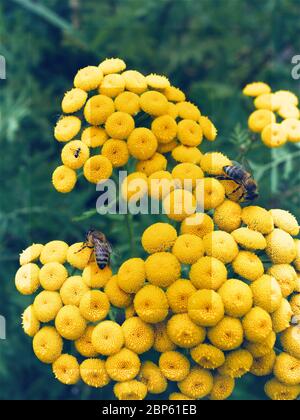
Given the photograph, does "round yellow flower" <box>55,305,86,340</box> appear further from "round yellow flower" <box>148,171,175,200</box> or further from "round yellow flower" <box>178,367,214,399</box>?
"round yellow flower" <box>148,171,175,200</box>

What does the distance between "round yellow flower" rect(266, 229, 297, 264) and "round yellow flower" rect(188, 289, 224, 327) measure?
1.20 ft

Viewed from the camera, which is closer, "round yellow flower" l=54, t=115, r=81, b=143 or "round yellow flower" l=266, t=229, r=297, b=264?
"round yellow flower" l=266, t=229, r=297, b=264

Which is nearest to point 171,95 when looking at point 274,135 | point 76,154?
point 76,154

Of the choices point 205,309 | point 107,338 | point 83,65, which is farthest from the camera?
point 83,65

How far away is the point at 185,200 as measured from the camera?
8.20ft

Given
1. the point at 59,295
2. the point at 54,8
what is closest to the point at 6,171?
the point at 54,8

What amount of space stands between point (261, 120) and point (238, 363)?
1.44 meters

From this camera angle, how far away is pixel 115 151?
8.63 ft

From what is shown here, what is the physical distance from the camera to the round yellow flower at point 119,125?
2.60 metres

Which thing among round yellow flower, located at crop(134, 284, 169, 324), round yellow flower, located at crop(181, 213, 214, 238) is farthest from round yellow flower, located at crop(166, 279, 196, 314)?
→ round yellow flower, located at crop(181, 213, 214, 238)

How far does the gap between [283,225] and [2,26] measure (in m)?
2.77

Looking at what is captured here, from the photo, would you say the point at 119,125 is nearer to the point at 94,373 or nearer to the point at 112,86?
the point at 112,86

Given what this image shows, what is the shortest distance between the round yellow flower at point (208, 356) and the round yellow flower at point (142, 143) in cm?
88

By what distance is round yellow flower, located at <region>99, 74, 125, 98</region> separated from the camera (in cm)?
269
